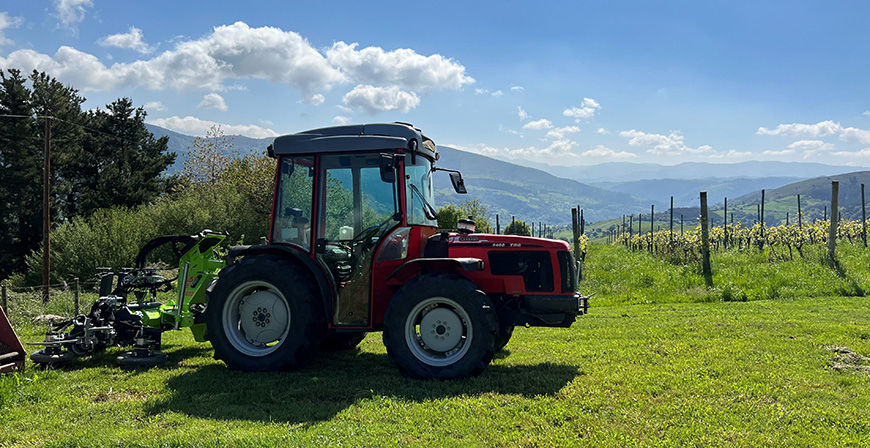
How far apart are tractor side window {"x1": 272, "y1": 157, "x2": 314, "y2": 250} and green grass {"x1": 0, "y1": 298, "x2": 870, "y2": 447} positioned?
1642mm

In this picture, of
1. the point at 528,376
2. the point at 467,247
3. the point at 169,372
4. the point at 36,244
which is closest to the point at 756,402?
the point at 528,376

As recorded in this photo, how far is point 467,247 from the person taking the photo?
6949mm

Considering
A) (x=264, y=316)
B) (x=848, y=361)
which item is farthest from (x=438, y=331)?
(x=848, y=361)

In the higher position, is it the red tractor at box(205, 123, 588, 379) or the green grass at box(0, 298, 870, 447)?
the red tractor at box(205, 123, 588, 379)

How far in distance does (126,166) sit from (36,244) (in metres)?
6.77

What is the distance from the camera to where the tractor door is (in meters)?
6.79

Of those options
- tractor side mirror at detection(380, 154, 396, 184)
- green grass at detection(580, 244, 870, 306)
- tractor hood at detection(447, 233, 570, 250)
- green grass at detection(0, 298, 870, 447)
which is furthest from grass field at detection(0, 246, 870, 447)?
green grass at detection(580, 244, 870, 306)

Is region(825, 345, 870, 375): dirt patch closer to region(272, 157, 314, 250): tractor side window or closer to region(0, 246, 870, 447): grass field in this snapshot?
region(0, 246, 870, 447): grass field

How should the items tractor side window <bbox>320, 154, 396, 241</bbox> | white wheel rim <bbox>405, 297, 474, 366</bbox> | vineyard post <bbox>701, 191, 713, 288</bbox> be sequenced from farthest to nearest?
vineyard post <bbox>701, 191, 713, 288</bbox>
tractor side window <bbox>320, 154, 396, 241</bbox>
white wheel rim <bbox>405, 297, 474, 366</bbox>

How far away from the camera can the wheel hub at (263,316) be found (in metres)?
7.09

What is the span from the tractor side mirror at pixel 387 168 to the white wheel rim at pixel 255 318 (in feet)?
6.38

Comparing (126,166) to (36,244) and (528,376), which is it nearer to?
(36,244)

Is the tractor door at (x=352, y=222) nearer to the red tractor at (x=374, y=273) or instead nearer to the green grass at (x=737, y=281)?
the red tractor at (x=374, y=273)

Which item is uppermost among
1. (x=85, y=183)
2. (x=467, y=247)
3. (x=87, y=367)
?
(x=85, y=183)
